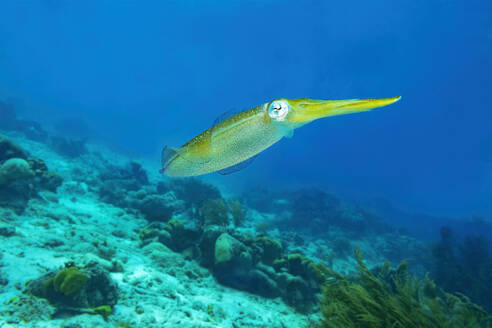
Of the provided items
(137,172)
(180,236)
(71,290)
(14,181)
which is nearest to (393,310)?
(71,290)

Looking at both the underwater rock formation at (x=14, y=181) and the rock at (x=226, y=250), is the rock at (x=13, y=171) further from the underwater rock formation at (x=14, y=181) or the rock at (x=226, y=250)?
the rock at (x=226, y=250)

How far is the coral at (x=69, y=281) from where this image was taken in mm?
3141

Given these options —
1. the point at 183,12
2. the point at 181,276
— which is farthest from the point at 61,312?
the point at 183,12

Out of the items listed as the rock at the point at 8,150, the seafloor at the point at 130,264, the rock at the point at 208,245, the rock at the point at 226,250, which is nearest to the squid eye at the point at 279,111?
the seafloor at the point at 130,264

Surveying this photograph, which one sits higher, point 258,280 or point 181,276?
point 181,276

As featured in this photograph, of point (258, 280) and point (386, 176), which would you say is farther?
point (386, 176)

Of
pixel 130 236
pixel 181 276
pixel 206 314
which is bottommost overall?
pixel 206 314

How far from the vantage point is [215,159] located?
0.85m

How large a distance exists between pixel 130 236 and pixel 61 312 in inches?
170

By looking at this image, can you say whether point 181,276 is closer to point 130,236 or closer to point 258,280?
point 258,280

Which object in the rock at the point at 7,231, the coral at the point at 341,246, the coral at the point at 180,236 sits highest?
the rock at the point at 7,231

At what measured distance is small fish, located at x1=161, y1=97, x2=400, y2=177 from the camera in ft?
2.24

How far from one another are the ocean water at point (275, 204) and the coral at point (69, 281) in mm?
17

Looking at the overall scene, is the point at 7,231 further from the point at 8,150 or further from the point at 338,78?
the point at 338,78
